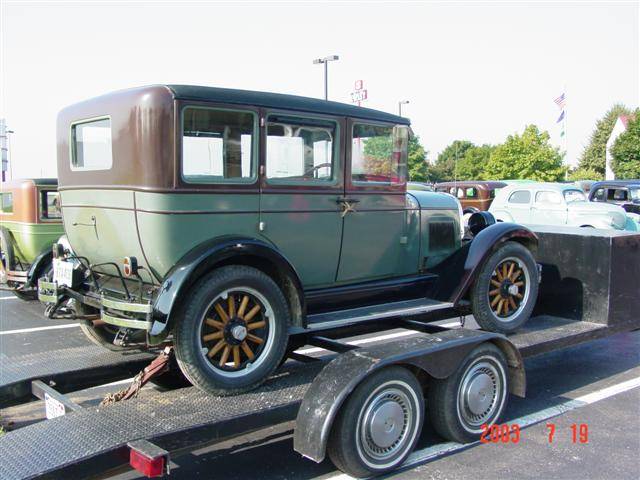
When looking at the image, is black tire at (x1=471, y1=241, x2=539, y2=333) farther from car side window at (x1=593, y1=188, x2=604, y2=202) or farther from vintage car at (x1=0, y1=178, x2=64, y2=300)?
car side window at (x1=593, y1=188, x2=604, y2=202)

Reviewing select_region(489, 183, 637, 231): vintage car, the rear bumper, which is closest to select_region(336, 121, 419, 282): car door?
the rear bumper

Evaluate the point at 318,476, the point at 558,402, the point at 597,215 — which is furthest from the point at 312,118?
the point at 597,215

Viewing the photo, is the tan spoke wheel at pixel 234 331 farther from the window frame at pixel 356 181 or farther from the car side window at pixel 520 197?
the car side window at pixel 520 197

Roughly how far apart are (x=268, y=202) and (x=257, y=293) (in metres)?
0.62

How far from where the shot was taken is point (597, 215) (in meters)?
13.8

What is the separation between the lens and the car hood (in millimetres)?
13633

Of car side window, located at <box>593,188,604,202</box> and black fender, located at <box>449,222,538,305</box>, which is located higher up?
car side window, located at <box>593,188,604,202</box>

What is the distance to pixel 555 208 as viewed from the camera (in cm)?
1469

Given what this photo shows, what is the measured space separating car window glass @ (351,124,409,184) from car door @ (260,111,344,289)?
19 cm

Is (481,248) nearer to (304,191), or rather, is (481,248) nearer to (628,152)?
(304,191)

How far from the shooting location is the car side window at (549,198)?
14.7 meters

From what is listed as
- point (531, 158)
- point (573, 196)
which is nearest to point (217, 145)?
point (573, 196)

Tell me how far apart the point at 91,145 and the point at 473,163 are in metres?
72.3

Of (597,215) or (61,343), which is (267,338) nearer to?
(61,343)
